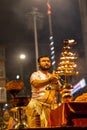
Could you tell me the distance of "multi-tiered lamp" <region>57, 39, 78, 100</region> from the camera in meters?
6.21

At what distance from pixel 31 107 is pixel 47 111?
0.33 metres

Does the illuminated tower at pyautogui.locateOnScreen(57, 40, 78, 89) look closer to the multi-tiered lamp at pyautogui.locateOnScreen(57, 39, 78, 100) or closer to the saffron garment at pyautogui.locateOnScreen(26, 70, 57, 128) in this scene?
the multi-tiered lamp at pyautogui.locateOnScreen(57, 39, 78, 100)

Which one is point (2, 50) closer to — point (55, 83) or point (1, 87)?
point (1, 87)

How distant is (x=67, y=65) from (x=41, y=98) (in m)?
0.89

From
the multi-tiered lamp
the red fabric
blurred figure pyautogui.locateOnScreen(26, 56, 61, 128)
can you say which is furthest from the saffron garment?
the red fabric

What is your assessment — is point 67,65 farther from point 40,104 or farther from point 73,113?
point 73,113

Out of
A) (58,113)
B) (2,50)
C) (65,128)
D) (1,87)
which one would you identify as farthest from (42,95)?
(2,50)

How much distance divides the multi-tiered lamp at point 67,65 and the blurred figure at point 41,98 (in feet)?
0.87

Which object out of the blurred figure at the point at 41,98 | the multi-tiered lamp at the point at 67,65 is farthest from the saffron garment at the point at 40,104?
the multi-tiered lamp at the point at 67,65

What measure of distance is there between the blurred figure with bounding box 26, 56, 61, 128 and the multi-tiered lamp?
0.26 m

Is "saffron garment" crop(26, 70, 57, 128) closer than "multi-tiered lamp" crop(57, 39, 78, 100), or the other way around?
"multi-tiered lamp" crop(57, 39, 78, 100)

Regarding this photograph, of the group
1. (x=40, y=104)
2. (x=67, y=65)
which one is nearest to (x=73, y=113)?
(x=67, y=65)

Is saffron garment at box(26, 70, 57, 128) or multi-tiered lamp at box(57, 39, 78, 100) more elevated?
multi-tiered lamp at box(57, 39, 78, 100)

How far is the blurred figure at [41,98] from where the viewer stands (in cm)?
648
